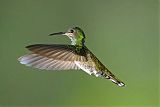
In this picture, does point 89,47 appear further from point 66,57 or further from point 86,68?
point 66,57

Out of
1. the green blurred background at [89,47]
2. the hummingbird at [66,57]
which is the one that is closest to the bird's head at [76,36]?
the hummingbird at [66,57]

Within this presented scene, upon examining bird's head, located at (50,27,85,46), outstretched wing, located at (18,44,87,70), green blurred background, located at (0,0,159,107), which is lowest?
outstretched wing, located at (18,44,87,70)

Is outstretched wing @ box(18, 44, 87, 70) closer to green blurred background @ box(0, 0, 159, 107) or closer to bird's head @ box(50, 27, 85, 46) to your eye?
bird's head @ box(50, 27, 85, 46)

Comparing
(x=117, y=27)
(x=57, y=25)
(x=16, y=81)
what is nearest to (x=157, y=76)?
(x=117, y=27)

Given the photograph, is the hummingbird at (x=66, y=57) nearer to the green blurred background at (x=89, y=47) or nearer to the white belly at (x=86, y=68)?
the white belly at (x=86, y=68)

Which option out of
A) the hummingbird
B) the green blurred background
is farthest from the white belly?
the green blurred background
